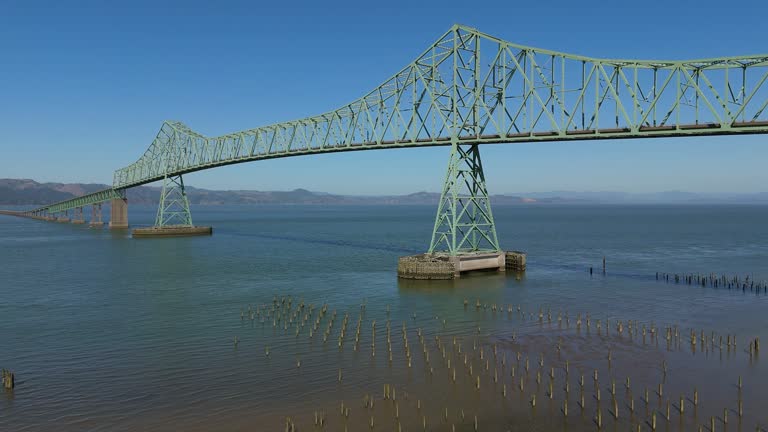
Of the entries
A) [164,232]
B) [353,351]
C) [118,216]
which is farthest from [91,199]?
[353,351]

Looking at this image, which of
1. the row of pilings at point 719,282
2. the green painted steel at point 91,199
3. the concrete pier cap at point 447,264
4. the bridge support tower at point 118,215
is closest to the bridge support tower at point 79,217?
the green painted steel at point 91,199

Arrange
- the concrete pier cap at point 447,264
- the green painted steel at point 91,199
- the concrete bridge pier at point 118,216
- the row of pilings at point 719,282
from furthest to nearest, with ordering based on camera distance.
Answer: the green painted steel at point 91,199, the concrete bridge pier at point 118,216, the concrete pier cap at point 447,264, the row of pilings at point 719,282

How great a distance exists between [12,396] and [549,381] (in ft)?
74.2

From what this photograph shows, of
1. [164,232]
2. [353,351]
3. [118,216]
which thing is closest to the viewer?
[353,351]

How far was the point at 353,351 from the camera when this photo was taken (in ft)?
96.9

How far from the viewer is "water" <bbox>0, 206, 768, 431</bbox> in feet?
69.5

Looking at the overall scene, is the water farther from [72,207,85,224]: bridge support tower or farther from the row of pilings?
[72,207,85,224]: bridge support tower

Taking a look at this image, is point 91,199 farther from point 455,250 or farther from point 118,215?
point 455,250

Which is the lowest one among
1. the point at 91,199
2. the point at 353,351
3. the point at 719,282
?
the point at 353,351

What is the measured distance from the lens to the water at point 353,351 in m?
21.2

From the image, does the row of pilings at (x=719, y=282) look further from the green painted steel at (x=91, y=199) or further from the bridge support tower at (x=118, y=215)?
the green painted steel at (x=91, y=199)

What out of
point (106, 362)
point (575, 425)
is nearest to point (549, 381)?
point (575, 425)

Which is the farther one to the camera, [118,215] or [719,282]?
[118,215]

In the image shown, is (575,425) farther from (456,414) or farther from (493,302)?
(493,302)
